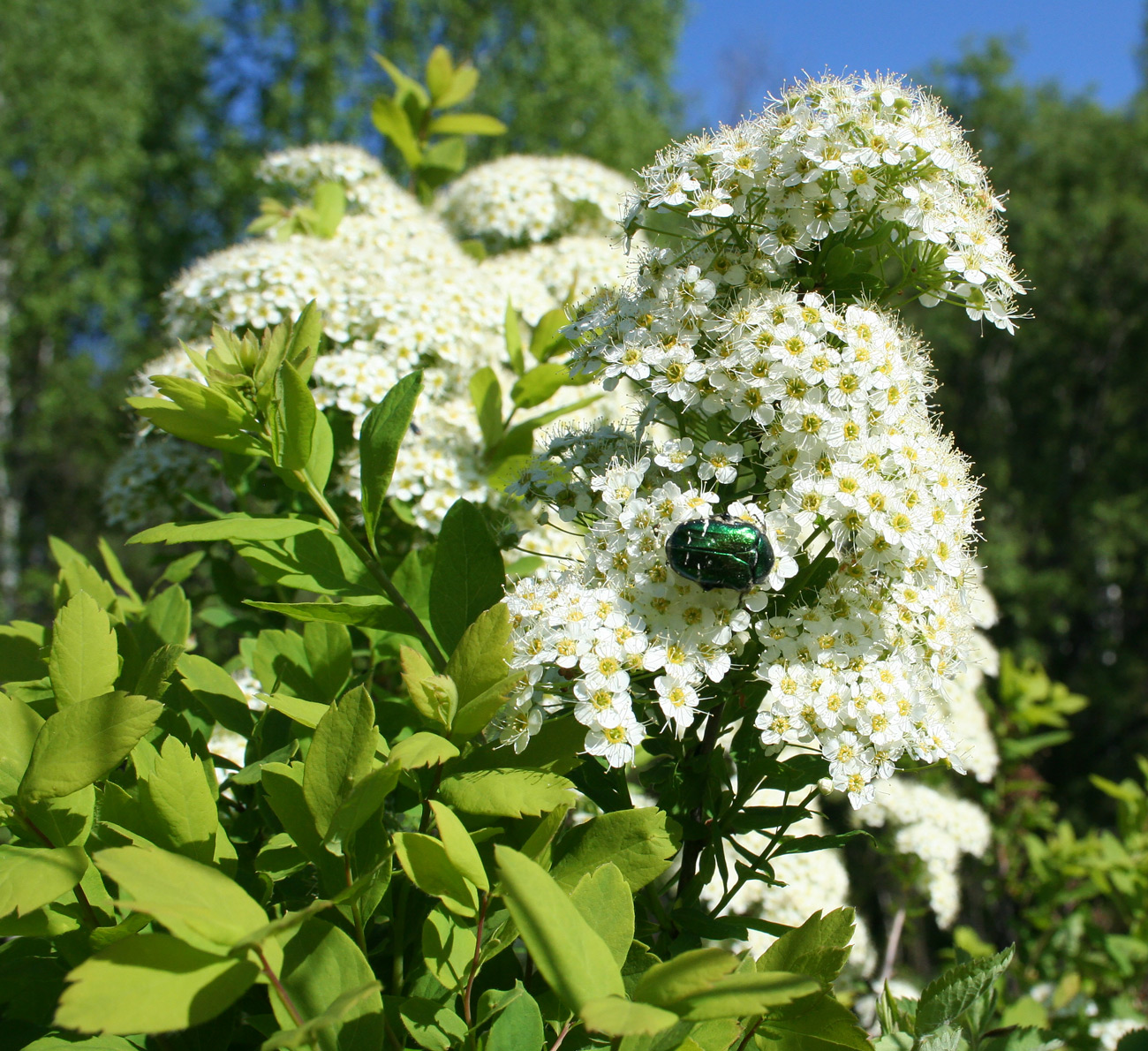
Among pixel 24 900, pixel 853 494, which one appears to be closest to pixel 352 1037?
pixel 24 900

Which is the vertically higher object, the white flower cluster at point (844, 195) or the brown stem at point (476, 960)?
the white flower cluster at point (844, 195)

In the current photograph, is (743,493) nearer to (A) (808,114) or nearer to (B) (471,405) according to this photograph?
(A) (808,114)

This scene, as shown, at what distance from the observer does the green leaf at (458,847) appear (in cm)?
82

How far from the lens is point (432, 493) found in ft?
6.12

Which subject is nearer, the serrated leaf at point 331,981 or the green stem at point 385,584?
the serrated leaf at point 331,981

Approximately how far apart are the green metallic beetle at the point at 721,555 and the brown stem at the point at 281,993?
609 millimetres

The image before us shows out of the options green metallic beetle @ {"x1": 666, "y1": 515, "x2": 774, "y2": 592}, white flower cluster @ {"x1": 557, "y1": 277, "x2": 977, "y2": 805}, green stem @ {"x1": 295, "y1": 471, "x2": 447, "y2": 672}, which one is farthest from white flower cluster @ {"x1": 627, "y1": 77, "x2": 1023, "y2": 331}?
green stem @ {"x1": 295, "y1": 471, "x2": 447, "y2": 672}

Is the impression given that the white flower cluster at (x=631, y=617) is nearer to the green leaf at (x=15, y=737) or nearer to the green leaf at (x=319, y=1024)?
the green leaf at (x=319, y=1024)

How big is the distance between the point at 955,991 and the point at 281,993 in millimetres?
813

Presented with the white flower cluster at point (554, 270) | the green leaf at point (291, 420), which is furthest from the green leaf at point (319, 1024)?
the white flower cluster at point (554, 270)

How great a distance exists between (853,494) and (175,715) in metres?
0.94

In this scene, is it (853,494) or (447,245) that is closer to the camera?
(853,494)

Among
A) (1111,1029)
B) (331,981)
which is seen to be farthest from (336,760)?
(1111,1029)

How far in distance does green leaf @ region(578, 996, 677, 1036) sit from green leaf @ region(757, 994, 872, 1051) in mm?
326
